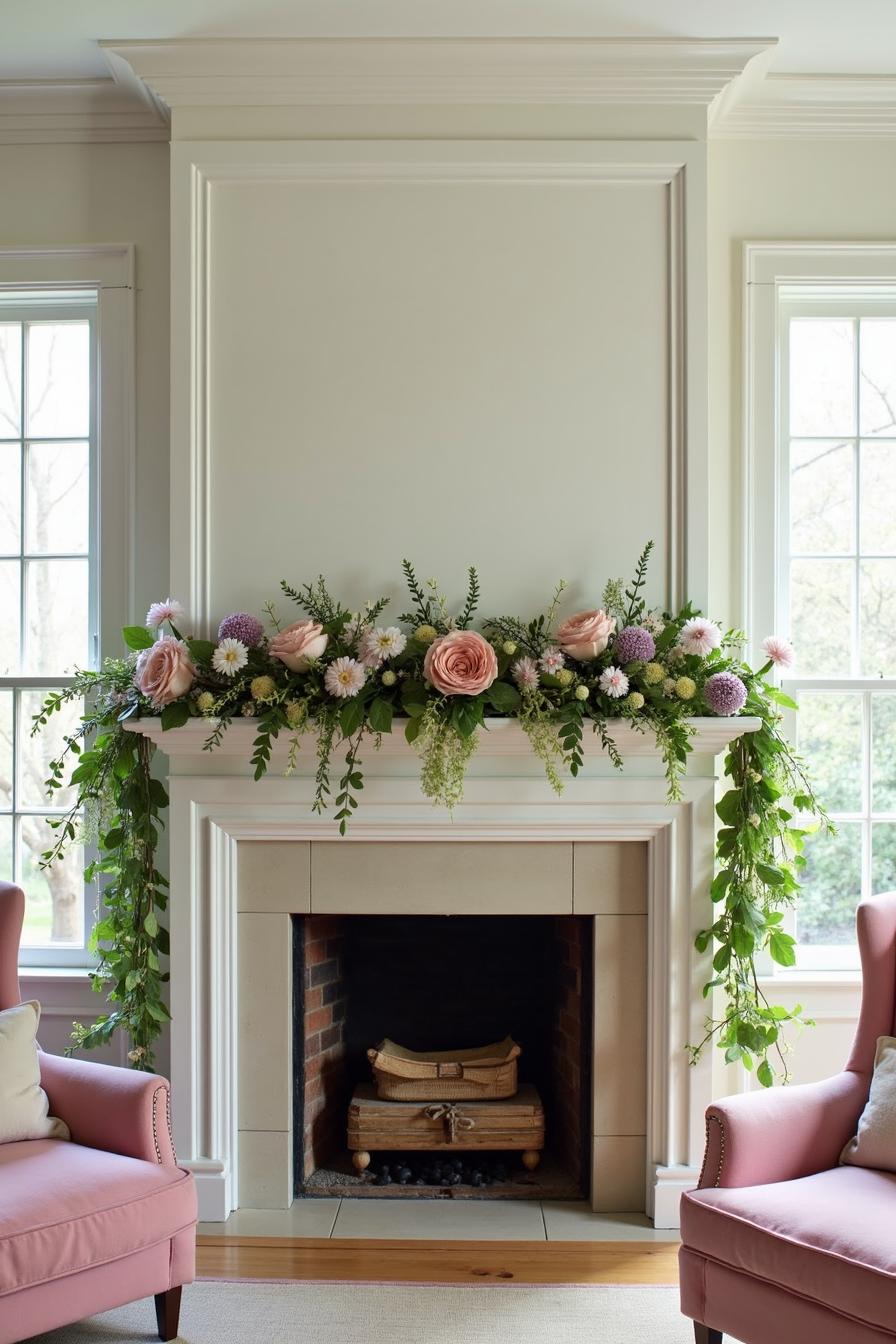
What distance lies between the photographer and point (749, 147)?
3359 mm

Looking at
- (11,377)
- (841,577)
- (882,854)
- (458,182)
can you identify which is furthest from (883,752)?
(11,377)

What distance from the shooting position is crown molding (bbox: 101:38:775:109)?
2.98 m

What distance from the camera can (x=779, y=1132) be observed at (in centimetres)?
244

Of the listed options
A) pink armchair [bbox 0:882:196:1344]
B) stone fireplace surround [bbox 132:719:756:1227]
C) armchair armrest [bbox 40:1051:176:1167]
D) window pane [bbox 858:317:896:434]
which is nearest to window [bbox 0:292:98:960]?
stone fireplace surround [bbox 132:719:756:1227]

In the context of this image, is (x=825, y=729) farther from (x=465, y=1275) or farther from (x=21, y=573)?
(x=21, y=573)

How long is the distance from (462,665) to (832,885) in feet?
5.02

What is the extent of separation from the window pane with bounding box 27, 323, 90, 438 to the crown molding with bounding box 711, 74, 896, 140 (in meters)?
2.06

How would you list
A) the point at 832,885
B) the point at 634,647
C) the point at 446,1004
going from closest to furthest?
1. the point at 634,647
2. the point at 832,885
3. the point at 446,1004

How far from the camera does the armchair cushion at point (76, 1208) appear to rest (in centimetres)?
219

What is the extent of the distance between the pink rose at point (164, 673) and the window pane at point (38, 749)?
0.73 m

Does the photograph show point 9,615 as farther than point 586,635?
Yes

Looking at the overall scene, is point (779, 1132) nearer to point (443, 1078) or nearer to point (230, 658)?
point (443, 1078)

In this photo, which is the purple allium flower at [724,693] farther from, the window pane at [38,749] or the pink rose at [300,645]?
the window pane at [38,749]

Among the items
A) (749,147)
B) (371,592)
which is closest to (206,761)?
(371,592)
